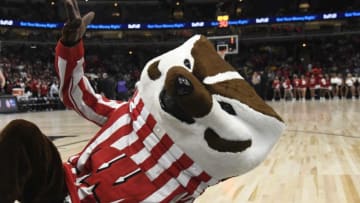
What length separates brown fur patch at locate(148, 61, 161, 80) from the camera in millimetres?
1582

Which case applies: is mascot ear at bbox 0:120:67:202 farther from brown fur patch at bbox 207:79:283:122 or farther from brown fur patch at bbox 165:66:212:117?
brown fur patch at bbox 207:79:283:122

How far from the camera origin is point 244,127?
155 centimetres

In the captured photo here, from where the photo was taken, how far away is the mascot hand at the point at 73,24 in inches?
63.7

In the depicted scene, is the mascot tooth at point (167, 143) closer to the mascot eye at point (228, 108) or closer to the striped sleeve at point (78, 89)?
the mascot eye at point (228, 108)

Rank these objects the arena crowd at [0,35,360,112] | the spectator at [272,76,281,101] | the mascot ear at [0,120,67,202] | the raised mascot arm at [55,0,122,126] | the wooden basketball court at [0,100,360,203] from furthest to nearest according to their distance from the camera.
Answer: the spectator at [272,76,281,101] < the arena crowd at [0,35,360,112] < the wooden basketball court at [0,100,360,203] < the raised mascot arm at [55,0,122,126] < the mascot ear at [0,120,67,202]

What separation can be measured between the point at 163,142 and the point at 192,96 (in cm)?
22

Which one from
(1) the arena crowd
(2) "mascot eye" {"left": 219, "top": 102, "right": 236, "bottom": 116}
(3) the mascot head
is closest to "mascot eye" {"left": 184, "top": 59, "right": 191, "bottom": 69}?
(3) the mascot head

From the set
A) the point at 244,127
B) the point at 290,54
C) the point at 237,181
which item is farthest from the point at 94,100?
the point at 290,54

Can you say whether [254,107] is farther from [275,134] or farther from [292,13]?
[292,13]

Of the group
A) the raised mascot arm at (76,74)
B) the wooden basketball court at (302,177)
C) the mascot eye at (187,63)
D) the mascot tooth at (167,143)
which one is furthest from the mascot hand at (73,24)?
the wooden basketball court at (302,177)

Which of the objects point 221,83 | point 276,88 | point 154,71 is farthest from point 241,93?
point 276,88

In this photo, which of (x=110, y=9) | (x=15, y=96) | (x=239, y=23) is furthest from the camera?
(x=110, y=9)

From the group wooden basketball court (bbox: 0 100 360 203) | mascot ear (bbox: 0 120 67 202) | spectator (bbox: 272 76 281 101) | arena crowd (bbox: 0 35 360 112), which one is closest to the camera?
mascot ear (bbox: 0 120 67 202)

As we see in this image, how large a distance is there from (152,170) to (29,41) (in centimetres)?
3458
